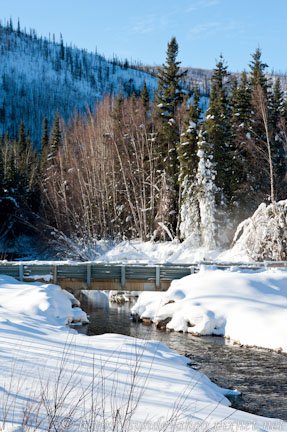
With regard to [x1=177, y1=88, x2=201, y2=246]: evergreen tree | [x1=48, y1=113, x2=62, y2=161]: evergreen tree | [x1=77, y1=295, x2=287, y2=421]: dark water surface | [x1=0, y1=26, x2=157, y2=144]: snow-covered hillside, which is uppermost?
[x1=0, y1=26, x2=157, y2=144]: snow-covered hillside

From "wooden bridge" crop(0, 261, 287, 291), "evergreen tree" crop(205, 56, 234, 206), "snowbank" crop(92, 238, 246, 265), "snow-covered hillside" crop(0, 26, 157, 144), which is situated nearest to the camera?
"wooden bridge" crop(0, 261, 287, 291)

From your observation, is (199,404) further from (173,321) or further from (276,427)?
(173,321)

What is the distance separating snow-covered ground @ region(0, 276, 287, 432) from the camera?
466 centimetres

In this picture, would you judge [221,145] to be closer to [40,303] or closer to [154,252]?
[154,252]

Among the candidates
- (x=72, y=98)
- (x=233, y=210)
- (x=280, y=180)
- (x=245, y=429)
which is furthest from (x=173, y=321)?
(x=72, y=98)

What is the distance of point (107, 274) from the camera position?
66.1 feet

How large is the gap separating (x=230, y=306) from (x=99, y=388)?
9738 millimetres

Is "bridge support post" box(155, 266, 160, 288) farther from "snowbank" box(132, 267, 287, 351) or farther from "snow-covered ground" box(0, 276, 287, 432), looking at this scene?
"snow-covered ground" box(0, 276, 287, 432)

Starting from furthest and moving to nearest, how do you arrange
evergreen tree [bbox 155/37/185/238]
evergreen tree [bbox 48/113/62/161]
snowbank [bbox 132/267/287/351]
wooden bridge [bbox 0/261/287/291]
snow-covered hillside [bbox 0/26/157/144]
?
1. snow-covered hillside [bbox 0/26/157/144]
2. evergreen tree [bbox 48/113/62/161]
3. evergreen tree [bbox 155/37/185/238]
4. wooden bridge [bbox 0/261/287/291]
5. snowbank [bbox 132/267/287/351]

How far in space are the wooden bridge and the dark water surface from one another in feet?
7.48

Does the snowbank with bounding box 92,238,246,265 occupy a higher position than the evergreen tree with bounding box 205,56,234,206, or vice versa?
the evergreen tree with bounding box 205,56,234,206

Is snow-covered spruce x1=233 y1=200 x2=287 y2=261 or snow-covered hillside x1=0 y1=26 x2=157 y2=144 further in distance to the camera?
snow-covered hillside x1=0 y1=26 x2=157 y2=144

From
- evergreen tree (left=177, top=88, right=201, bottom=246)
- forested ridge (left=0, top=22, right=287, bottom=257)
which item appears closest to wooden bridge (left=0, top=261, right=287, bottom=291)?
forested ridge (left=0, top=22, right=287, bottom=257)

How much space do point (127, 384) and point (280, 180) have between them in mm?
27098
